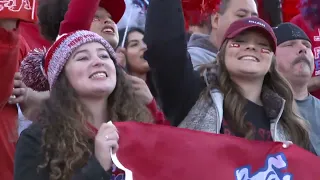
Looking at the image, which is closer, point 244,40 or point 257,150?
point 257,150

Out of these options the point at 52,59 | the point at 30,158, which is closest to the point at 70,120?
the point at 30,158

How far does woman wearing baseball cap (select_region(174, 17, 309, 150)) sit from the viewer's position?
10.6 ft

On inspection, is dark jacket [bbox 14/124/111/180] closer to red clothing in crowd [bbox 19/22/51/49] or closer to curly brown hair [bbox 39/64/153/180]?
curly brown hair [bbox 39/64/153/180]

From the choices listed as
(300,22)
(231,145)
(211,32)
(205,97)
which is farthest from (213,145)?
(300,22)

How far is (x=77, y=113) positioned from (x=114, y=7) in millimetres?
1137

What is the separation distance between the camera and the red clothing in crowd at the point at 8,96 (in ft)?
11.0

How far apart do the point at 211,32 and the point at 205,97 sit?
1117 mm

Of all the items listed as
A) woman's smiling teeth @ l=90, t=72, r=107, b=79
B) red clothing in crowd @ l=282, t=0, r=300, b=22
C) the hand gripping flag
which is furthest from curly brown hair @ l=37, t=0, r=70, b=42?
red clothing in crowd @ l=282, t=0, r=300, b=22

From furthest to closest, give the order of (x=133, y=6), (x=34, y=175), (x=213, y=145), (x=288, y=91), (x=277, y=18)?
(x=277, y=18)
(x=133, y=6)
(x=288, y=91)
(x=213, y=145)
(x=34, y=175)

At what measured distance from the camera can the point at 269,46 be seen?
340 cm

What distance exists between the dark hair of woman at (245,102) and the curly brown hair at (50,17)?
3.31 feet

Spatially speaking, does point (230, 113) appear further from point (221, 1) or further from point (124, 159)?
point (221, 1)

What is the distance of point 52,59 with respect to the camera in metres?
3.17

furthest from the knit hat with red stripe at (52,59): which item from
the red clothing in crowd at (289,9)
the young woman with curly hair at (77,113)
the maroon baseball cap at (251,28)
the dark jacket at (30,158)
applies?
the red clothing in crowd at (289,9)
